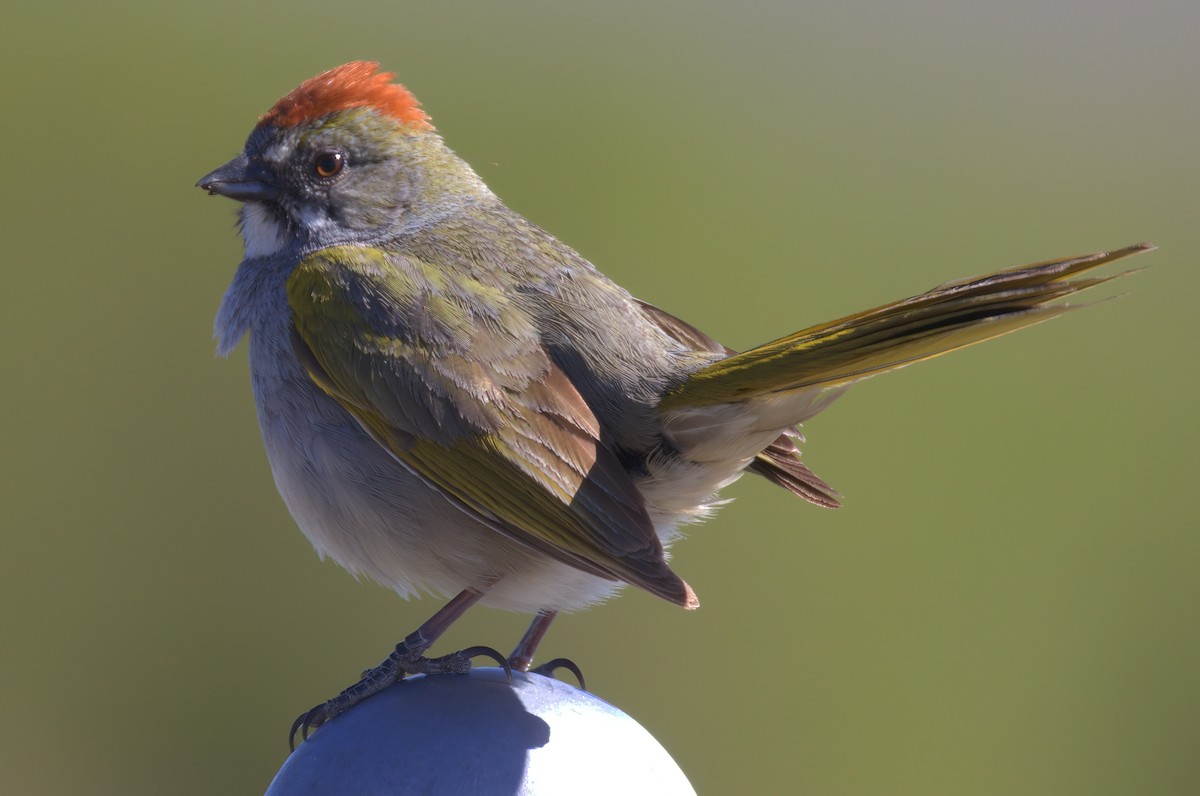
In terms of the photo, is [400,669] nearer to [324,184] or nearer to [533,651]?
[533,651]

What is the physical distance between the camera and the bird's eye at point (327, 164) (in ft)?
13.8

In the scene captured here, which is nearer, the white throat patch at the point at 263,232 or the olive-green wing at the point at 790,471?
the olive-green wing at the point at 790,471

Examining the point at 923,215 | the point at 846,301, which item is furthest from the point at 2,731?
the point at 923,215

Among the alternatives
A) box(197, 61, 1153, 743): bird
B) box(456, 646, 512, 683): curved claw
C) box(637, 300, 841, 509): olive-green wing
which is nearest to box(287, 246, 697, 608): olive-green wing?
box(197, 61, 1153, 743): bird

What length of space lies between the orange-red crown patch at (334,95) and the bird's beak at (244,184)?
0.16 meters

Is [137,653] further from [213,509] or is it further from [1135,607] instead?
[1135,607]

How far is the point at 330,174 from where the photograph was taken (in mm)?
4223

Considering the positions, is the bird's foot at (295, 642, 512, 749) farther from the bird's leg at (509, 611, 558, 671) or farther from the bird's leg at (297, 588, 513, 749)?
the bird's leg at (509, 611, 558, 671)

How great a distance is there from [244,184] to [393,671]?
5.49ft

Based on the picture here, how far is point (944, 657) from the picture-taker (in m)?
7.05

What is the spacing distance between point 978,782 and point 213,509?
405cm

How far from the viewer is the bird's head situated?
165 inches

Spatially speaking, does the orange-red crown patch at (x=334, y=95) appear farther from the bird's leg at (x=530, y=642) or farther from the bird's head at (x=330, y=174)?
the bird's leg at (x=530, y=642)

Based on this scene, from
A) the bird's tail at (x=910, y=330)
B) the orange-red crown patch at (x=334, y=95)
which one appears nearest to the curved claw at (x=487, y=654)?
the bird's tail at (x=910, y=330)
